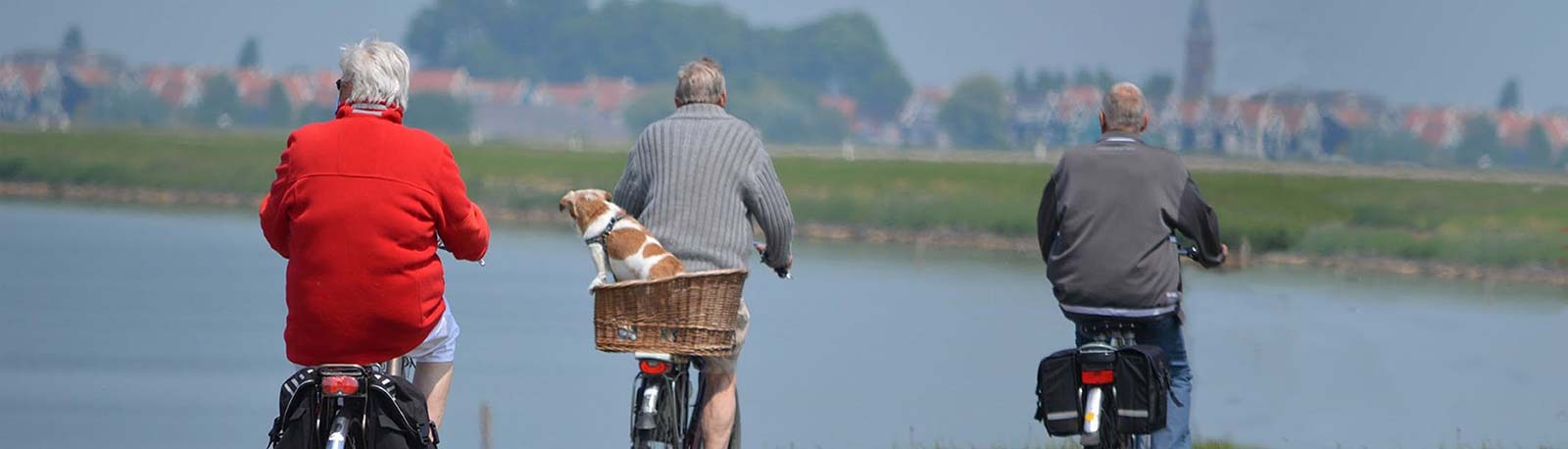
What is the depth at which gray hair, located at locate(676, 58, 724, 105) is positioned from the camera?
245 inches

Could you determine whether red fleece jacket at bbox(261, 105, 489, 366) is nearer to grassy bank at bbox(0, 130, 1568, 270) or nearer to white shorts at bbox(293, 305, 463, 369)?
white shorts at bbox(293, 305, 463, 369)

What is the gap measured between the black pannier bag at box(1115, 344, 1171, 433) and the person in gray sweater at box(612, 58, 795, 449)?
1.06 m

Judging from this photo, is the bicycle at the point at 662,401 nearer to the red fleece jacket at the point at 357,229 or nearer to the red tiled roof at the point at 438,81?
the red fleece jacket at the point at 357,229

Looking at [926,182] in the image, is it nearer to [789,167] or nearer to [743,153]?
[789,167]

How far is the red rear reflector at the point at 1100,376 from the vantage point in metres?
6.12

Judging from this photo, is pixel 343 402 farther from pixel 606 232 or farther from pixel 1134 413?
pixel 1134 413

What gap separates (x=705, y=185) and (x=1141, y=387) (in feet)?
4.54

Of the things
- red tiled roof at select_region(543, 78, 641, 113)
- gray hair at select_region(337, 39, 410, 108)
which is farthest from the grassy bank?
red tiled roof at select_region(543, 78, 641, 113)

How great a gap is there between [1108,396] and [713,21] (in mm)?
154782

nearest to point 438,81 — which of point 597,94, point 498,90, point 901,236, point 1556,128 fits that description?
point 498,90

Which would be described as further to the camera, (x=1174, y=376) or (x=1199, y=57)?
(x=1199, y=57)

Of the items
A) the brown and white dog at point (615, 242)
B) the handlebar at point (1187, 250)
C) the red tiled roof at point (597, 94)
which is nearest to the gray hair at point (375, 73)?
the brown and white dog at point (615, 242)

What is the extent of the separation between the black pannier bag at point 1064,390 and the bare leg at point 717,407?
0.92 m

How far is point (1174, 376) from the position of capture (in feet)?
21.0
